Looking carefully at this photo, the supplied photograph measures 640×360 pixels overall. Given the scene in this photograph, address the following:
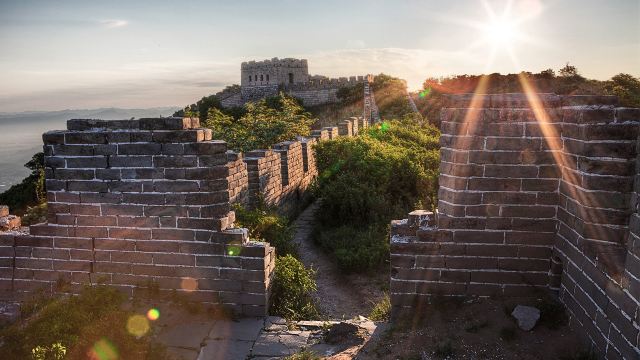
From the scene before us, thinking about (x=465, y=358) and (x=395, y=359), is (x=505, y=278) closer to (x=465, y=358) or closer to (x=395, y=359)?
(x=465, y=358)

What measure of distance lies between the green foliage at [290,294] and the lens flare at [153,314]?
1094 millimetres

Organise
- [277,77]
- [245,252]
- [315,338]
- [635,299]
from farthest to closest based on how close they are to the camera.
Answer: [277,77] → [245,252] → [315,338] → [635,299]

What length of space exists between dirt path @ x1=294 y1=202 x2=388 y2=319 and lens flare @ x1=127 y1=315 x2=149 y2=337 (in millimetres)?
2911

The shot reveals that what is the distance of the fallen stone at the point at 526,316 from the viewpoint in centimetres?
354

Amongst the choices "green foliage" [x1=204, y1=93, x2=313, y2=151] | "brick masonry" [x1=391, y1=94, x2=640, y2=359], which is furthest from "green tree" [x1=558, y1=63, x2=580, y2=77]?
"green foliage" [x1=204, y1=93, x2=313, y2=151]

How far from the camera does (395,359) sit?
3.45 metres

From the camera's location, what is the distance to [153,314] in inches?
163

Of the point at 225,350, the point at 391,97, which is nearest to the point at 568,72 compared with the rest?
the point at 225,350

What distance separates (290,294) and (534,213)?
8.32 feet

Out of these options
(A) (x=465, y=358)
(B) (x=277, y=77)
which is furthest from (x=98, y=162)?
(B) (x=277, y=77)


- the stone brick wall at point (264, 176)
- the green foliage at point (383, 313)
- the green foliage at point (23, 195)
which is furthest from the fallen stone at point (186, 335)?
the green foliage at point (23, 195)

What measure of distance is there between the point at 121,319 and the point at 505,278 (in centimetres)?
326

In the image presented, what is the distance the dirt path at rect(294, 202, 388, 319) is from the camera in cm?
659

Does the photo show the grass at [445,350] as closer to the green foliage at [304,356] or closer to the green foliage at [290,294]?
the green foliage at [304,356]
